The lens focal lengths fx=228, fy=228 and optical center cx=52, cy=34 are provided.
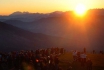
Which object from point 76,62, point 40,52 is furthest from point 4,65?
point 76,62

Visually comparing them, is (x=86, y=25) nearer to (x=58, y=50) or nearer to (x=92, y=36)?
(x=92, y=36)

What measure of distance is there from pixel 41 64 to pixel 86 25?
551ft

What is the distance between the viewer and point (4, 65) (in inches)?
1129

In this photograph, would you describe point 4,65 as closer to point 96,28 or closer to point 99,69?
point 99,69

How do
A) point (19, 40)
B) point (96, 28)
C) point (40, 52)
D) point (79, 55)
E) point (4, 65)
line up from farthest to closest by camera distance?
→ point (96, 28) < point (19, 40) < point (40, 52) < point (79, 55) < point (4, 65)

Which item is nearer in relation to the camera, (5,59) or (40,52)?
(5,59)

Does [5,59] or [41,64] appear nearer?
[41,64]

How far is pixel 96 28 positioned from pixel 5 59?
15015 cm

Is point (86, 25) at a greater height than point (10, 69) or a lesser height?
greater

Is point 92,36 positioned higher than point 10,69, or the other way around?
point 92,36

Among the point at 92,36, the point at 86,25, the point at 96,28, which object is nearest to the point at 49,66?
the point at 92,36

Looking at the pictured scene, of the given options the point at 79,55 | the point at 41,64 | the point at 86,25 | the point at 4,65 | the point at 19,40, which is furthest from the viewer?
the point at 86,25

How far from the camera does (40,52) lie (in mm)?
35031

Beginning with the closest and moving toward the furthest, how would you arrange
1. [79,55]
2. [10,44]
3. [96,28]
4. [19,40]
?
[79,55] → [10,44] → [19,40] → [96,28]
